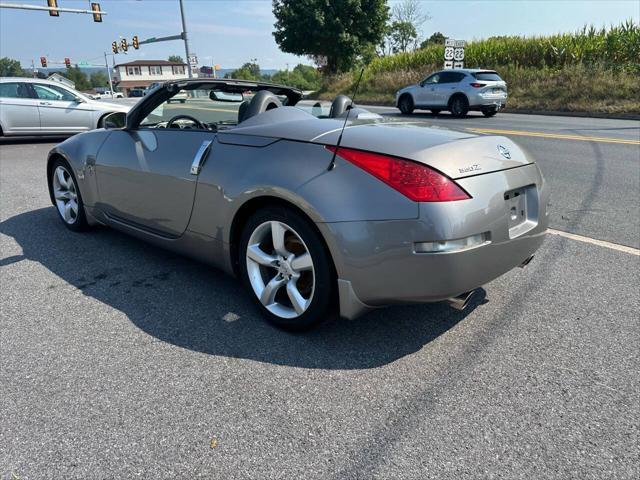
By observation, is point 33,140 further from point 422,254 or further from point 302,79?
point 302,79

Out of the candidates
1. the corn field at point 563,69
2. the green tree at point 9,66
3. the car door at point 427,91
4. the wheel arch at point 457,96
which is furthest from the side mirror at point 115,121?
the green tree at point 9,66

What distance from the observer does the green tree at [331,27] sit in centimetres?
3528

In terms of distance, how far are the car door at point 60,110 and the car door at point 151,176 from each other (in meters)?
8.62

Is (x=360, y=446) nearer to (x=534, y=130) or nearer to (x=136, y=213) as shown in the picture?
(x=136, y=213)

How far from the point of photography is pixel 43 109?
11.1 m

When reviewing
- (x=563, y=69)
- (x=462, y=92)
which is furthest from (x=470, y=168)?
(x=563, y=69)

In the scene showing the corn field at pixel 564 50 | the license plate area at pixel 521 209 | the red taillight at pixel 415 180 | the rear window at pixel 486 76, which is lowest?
the license plate area at pixel 521 209

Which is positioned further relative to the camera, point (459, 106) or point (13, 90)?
point (459, 106)

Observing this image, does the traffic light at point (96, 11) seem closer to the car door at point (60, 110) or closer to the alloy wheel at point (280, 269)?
the car door at point (60, 110)

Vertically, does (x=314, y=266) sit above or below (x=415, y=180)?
below

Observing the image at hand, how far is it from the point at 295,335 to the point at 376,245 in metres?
0.81

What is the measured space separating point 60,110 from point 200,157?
998 centimetres

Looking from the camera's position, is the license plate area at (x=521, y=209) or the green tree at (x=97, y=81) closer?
the license plate area at (x=521, y=209)

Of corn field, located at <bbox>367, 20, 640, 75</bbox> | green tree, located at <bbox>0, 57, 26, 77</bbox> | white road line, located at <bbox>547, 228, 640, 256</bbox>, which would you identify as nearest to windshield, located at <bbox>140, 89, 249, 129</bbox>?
white road line, located at <bbox>547, 228, 640, 256</bbox>
